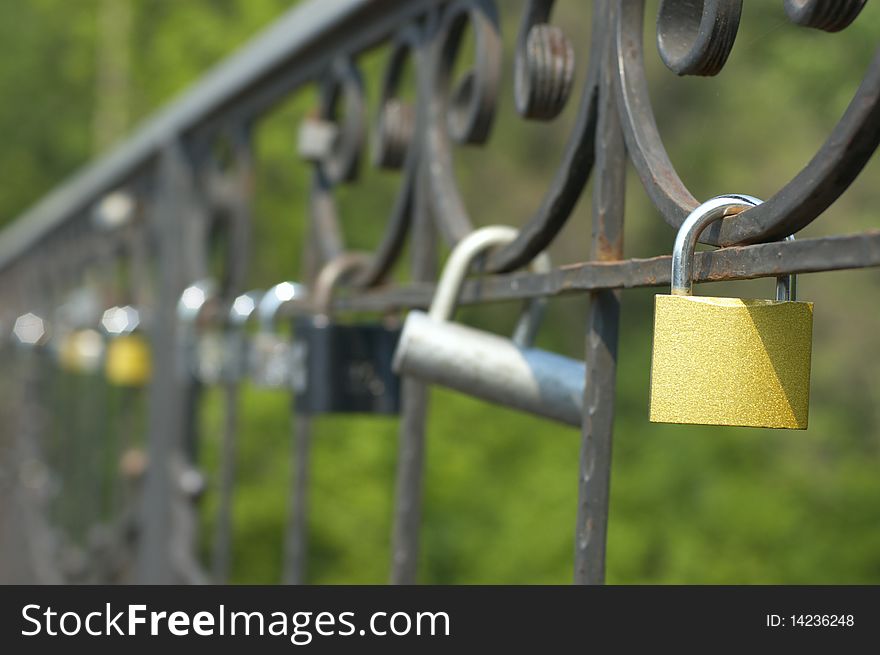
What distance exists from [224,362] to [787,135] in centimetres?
757

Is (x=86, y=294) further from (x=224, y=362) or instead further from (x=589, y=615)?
(x=589, y=615)

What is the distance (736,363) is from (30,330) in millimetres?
5162

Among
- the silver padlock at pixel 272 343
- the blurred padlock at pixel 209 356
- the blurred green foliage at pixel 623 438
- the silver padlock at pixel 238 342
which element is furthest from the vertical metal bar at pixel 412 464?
the blurred green foliage at pixel 623 438

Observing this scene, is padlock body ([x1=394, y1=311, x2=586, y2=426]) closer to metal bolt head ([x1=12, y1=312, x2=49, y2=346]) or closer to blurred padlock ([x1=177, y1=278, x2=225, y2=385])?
blurred padlock ([x1=177, y1=278, x2=225, y2=385])

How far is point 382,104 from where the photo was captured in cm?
128

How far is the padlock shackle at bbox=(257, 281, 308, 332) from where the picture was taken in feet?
5.34

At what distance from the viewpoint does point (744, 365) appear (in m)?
0.55

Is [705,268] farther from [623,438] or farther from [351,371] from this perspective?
[623,438]

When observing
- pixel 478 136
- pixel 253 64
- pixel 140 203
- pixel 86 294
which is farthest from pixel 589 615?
pixel 86 294

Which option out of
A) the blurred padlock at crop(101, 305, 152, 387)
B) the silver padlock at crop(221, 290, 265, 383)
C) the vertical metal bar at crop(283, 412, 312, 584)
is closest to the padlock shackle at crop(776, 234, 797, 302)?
the vertical metal bar at crop(283, 412, 312, 584)

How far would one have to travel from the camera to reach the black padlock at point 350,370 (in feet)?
4.26

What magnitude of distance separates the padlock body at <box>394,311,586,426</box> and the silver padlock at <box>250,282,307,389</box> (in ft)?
2.36

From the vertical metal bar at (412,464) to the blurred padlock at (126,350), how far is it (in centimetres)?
173

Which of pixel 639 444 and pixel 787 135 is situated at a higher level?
pixel 787 135
